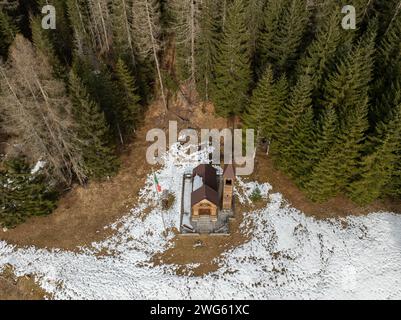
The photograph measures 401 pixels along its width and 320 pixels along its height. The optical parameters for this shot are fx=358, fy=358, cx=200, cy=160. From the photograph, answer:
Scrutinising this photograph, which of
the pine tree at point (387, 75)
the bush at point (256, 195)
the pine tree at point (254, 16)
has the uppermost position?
the pine tree at point (254, 16)

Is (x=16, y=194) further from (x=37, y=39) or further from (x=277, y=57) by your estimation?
(x=277, y=57)

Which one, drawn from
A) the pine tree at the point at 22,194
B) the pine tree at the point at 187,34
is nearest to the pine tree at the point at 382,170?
the pine tree at the point at 187,34

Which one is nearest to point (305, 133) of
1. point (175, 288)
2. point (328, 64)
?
point (328, 64)

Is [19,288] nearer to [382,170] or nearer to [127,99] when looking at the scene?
[127,99]

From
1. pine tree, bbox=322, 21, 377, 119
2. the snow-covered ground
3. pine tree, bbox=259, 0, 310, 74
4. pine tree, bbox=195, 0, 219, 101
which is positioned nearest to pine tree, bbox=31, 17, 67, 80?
pine tree, bbox=195, 0, 219, 101

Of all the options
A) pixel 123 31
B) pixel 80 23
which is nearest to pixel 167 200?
pixel 123 31

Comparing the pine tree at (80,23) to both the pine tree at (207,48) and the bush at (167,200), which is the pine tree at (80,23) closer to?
the pine tree at (207,48)
